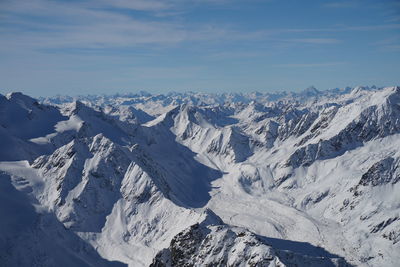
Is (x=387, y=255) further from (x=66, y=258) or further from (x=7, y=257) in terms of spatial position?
(x=7, y=257)

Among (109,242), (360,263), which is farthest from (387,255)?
(109,242)

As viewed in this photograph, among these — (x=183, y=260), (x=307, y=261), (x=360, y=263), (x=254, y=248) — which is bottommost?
(x=360, y=263)

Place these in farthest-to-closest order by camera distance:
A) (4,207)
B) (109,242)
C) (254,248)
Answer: (109,242) < (4,207) < (254,248)

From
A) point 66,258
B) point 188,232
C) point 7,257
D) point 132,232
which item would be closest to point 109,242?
point 132,232

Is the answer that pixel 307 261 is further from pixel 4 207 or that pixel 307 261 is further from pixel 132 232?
pixel 4 207

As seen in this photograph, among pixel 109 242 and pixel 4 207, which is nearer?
pixel 4 207

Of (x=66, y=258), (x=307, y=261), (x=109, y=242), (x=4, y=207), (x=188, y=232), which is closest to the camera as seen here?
(x=188, y=232)

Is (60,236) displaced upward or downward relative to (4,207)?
downward

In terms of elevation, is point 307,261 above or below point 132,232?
above

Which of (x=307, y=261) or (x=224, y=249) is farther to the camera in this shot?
(x=307, y=261)
